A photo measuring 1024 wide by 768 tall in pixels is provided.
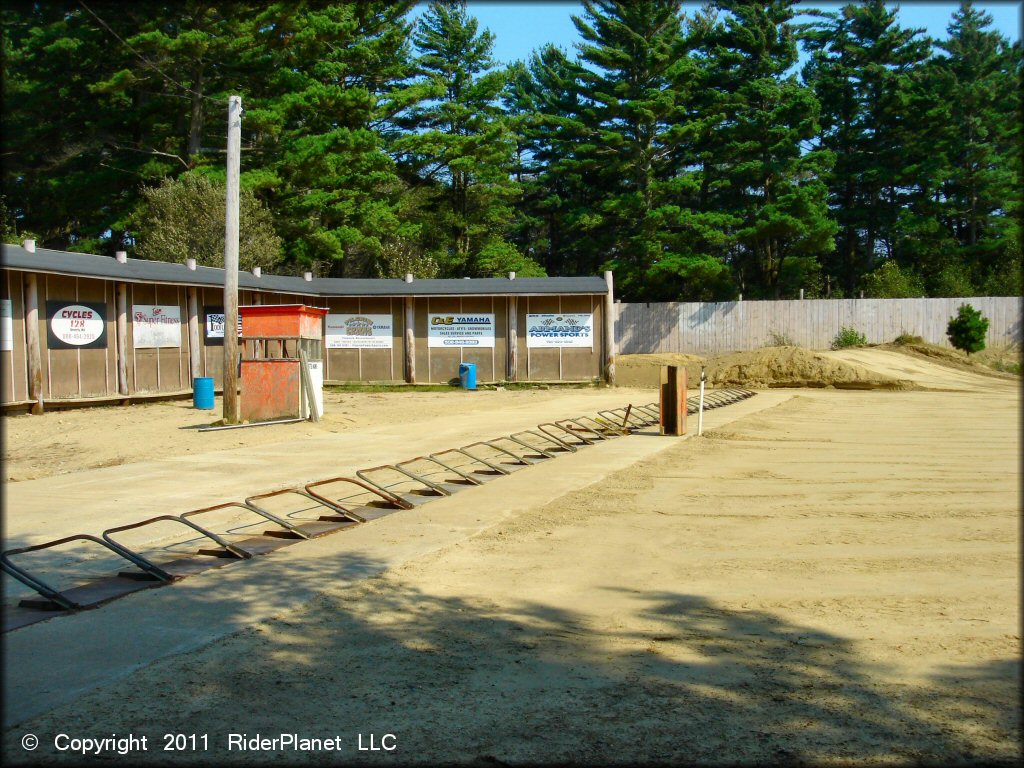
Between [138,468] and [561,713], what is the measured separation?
10847 millimetres

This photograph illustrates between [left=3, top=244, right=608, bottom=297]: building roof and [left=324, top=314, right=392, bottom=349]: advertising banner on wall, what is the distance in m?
1.02

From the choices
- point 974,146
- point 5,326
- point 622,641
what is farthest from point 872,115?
point 622,641

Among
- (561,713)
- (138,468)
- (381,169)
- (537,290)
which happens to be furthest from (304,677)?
(381,169)

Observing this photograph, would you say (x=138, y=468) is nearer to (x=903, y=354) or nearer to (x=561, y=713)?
(x=561, y=713)

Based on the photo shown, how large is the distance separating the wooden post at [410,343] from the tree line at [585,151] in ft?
23.6

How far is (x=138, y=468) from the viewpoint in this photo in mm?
13711

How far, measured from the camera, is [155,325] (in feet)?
80.7

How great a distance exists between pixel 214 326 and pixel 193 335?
1.00 meters

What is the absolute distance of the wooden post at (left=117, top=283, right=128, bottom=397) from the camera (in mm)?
23219

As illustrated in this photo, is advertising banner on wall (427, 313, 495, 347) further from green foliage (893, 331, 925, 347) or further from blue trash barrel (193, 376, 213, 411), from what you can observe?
green foliage (893, 331, 925, 347)

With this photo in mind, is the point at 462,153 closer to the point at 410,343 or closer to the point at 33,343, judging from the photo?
the point at 410,343

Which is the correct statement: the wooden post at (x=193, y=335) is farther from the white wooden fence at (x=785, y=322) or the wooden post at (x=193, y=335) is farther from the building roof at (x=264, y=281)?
the white wooden fence at (x=785, y=322)

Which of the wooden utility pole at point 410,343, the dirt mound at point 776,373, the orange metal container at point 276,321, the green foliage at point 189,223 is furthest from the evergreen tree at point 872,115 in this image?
the orange metal container at point 276,321

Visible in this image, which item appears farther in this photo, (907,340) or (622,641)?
(907,340)
